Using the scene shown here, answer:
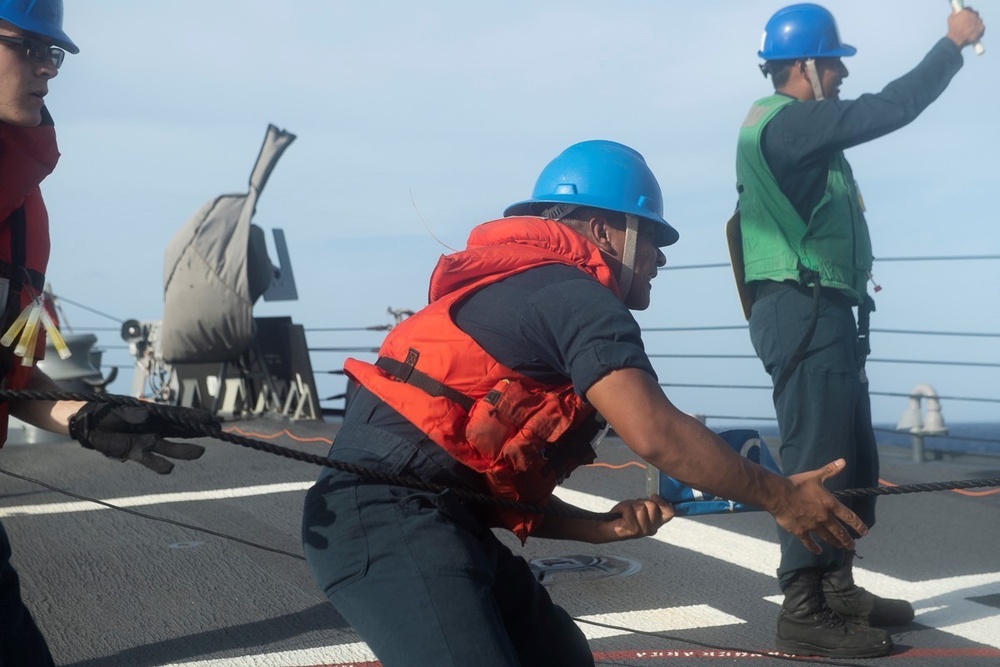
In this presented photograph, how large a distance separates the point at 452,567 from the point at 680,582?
12.1 feet

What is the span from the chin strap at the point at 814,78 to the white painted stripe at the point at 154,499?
15.6ft

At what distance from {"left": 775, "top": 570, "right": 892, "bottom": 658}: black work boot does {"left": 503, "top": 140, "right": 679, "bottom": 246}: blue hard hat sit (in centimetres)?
212

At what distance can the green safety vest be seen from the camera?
4840mm

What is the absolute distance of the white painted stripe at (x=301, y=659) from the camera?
15.1 feet

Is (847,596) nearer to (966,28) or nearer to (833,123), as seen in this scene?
(833,123)

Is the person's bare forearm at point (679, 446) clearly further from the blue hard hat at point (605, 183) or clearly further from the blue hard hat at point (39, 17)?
the blue hard hat at point (39, 17)

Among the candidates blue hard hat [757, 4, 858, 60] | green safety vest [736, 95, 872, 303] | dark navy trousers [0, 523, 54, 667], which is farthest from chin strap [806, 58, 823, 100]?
dark navy trousers [0, 523, 54, 667]

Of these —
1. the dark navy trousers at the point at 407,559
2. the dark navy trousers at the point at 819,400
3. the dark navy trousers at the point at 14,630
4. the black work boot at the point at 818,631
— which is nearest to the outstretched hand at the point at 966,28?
the dark navy trousers at the point at 819,400

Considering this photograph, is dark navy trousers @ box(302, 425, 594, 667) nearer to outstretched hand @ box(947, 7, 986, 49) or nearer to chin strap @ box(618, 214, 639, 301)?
chin strap @ box(618, 214, 639, 301)

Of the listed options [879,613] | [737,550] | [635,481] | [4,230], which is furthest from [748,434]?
[635,481]

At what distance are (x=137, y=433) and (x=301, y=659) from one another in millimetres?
2069

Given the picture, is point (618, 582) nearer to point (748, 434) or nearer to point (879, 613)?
point (879, 613)

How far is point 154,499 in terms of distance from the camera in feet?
26.4

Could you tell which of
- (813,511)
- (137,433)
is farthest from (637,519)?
(137,433)
